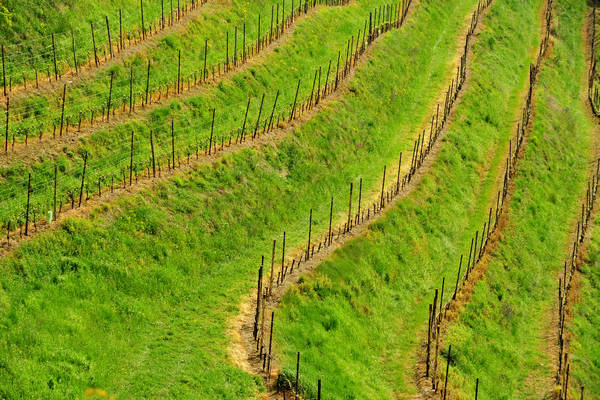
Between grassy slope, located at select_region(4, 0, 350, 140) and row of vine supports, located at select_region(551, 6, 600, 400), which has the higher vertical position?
grassy slope, located at select_region(4, 0, 350, 140)

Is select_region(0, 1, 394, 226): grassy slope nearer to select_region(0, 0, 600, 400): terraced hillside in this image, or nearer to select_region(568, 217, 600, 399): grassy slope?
select_region(0, 0, 600, 400): terraced hillside

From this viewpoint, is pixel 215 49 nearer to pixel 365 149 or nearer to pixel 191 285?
pixel 365 149

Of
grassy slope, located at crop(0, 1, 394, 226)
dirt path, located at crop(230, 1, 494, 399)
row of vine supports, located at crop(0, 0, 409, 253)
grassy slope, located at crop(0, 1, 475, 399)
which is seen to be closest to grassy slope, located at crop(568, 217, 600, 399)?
dirt path, located at crop(230, 1, 494, 399)

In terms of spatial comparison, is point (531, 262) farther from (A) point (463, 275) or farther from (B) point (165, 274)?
(B) point (165, 274)

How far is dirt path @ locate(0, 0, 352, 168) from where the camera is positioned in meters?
39.2

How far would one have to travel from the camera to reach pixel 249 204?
143 feet

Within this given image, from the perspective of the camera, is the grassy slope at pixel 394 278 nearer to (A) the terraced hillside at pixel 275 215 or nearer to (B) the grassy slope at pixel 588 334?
(A) the terraced hillside at pixel 275 215

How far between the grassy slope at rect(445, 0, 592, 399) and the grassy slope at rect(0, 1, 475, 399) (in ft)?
31.3

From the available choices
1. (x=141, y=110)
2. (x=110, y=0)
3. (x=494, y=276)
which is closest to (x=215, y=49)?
(x=110, y=0)

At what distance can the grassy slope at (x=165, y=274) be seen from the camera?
30234 millimetres

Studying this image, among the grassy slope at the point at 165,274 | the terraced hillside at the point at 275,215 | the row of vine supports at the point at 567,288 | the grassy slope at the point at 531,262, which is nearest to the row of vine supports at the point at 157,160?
the terraced hillside at the point at 275,215

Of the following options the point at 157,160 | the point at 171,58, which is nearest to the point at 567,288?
the point at 157,160

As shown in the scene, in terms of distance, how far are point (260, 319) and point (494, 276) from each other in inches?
660

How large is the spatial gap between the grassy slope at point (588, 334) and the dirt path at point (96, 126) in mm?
25277
